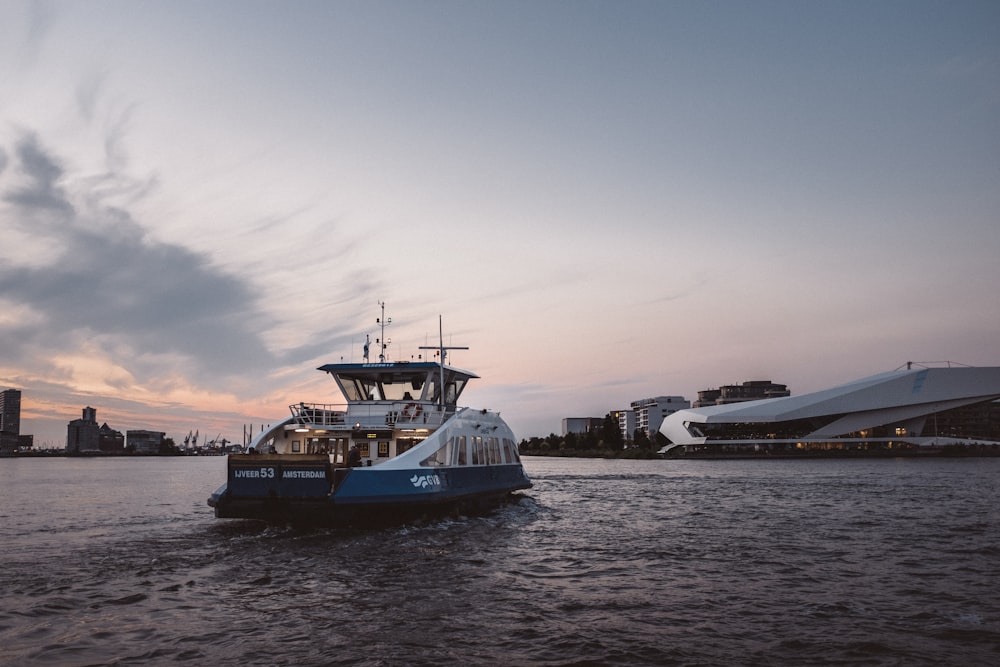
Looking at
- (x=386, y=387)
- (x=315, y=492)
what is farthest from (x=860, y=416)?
(x=315, y=492)

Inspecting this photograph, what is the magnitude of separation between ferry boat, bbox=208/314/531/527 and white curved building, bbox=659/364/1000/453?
4973 inches

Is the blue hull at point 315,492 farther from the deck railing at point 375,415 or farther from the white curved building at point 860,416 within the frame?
the white curved building at point 860,416

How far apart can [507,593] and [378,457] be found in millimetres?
14029

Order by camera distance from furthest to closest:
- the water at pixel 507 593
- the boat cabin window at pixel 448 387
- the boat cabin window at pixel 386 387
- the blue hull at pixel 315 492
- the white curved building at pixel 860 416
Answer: the white curved building at pixel 860 416, the boat cabin window at pixel 448 387, the boat cabin window at pixel 386 387, the blue hull at pixel 315 492, the water at pixel 507 593

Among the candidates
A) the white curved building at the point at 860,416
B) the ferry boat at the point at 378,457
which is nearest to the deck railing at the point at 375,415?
the ferry boat at the point at 378,457

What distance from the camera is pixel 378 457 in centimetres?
2811

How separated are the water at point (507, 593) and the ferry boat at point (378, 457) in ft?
3.39

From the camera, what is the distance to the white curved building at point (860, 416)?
460ft

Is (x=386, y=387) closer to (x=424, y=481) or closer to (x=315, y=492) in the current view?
(x=424, y=481)

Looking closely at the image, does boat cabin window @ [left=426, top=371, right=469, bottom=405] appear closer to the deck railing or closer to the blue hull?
the deck railing

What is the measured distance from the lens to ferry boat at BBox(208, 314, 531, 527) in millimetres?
21766

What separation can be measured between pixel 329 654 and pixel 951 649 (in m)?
9.59

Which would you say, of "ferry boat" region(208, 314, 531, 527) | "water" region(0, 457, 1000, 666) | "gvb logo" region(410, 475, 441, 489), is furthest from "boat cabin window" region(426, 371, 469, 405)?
"gvb logo" region(410, 475, 441, 489)

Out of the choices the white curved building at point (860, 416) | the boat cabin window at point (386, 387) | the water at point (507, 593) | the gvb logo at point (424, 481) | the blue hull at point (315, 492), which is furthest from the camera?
the white curved building at point (860, 416)
